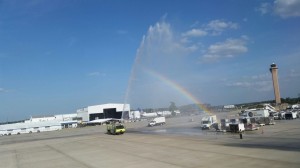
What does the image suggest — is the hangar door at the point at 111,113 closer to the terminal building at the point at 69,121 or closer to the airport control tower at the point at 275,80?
the terminal building at the point at 69,121

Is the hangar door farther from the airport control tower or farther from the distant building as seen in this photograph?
the airport control tower

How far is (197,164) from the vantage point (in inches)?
1092

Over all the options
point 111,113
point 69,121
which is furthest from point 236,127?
point 69,121

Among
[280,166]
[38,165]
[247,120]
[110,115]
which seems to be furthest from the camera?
[110,115]

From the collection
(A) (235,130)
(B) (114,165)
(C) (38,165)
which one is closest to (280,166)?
(B) (114,165)

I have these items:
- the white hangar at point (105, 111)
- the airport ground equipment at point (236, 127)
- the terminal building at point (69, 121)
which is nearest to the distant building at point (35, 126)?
the terminal building at point (69, 121)

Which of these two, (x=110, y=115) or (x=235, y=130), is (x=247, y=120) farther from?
(x=110, y=115)

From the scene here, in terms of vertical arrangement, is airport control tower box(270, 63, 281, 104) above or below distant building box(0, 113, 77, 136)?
above

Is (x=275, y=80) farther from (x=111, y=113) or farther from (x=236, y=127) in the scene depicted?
(x=236, y=127)

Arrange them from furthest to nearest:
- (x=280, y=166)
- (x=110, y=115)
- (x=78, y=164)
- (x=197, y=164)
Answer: (x=110, y=115) < (x=78, y=164) < (x=197, y=164) < (x=280, y=166)

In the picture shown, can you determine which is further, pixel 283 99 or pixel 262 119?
pixel 283 99

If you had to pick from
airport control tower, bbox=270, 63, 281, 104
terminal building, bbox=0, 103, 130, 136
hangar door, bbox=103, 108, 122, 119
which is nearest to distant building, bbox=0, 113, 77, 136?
terminal building, bbox=0, 103, 130, 136

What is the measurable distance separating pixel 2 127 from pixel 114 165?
178 m

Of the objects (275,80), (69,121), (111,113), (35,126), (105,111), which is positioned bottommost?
(35,126)
